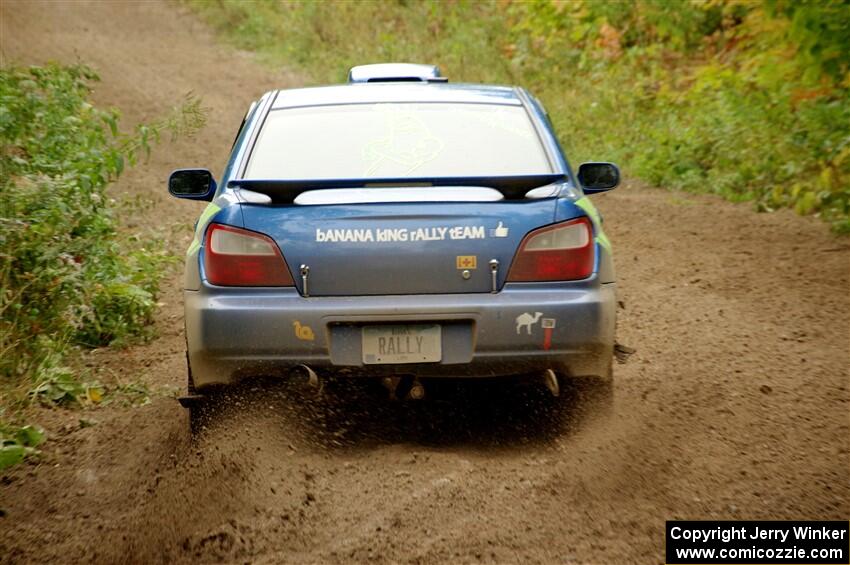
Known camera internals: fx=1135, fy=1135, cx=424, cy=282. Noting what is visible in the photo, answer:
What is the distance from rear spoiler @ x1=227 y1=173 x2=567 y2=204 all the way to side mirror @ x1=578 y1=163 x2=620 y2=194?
1011 mm

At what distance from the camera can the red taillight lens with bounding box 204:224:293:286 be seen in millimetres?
4449

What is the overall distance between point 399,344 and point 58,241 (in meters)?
2.19

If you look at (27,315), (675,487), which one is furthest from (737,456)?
(27,315)

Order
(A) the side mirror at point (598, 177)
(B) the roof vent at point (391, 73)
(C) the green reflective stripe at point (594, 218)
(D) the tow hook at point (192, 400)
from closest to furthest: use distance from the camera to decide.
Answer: (C) the green reflective stripe at point (594, 218)
(D) the tow hook at point (192, 400)
(A) the side mirror at point (598, 177)
(B) the roof vent at point (391, 73)

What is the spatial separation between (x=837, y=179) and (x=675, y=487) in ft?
23.3

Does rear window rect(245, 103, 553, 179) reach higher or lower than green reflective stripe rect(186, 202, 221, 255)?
higher

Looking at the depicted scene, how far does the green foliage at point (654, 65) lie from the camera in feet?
35.7

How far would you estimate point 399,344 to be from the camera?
4.40 m

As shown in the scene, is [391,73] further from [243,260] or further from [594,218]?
[243,260]

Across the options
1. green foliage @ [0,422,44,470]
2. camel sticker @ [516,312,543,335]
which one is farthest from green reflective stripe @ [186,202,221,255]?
camel sticker @ [516,312,543,335]

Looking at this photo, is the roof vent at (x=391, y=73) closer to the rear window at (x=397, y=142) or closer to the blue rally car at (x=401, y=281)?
the rear window at (x=397, y=142)

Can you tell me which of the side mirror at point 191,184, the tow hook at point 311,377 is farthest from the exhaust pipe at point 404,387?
the side mirror at point 191,184

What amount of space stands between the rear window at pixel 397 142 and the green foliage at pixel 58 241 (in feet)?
4.21

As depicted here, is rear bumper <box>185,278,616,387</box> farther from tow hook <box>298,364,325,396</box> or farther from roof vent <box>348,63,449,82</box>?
roof vent <box>348,63,449,82</box>
